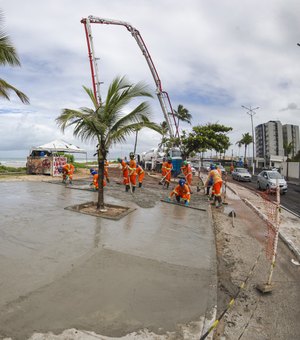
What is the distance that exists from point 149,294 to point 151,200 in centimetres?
745

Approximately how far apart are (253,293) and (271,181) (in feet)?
48.5

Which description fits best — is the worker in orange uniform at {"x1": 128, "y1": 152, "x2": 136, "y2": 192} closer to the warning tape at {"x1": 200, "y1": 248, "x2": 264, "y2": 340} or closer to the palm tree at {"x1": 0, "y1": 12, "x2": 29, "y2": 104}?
the palm tree at {"x1": 0, "y1": 12, "x2": 29, "y2": 104}

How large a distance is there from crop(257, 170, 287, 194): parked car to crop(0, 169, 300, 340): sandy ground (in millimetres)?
Result: 10792

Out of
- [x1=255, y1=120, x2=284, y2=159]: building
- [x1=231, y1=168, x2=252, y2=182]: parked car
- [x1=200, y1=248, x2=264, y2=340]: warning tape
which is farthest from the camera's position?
[x1=255, y1=120, x2=284, y2=159]: building

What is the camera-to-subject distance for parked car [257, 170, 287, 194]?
1655 centimetres

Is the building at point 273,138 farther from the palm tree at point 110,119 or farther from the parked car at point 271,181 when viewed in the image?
the palm tree at point 110,119

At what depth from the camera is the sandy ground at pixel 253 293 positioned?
296cm

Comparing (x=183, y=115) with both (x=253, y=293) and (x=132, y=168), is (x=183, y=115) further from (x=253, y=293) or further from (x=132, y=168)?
(x=253, y=293)

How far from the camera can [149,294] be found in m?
3.27

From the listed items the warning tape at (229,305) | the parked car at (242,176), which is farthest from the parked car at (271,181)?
the warning tape at (229,305)

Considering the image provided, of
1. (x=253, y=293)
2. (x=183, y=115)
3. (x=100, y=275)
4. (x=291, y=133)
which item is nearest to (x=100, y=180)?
(x=100, y=275)

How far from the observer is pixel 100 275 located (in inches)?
144

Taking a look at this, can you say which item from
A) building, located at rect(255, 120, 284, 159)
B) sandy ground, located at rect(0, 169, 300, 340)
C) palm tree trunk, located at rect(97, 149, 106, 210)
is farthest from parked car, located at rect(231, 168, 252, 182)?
building, located at rect(255, 120, 284, 159)

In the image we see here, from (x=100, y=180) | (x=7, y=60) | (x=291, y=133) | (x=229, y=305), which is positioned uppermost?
(x=291, y=133)
